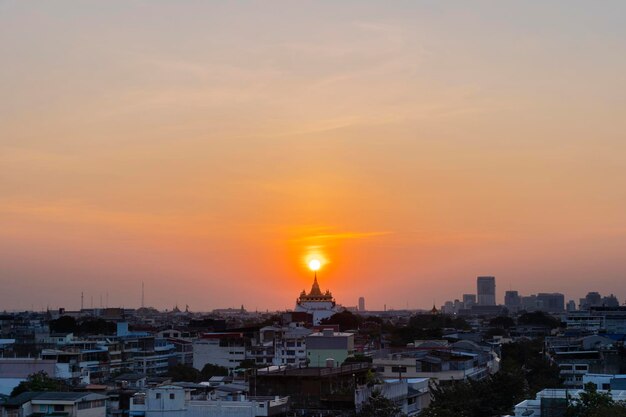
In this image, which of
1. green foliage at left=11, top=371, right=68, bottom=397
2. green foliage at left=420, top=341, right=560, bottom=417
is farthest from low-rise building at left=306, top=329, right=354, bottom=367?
green foliage at left=11, top=371, right=68, bottom=397

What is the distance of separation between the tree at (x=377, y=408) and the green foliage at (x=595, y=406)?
6.37 meters

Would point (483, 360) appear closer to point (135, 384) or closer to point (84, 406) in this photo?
point (135, 384)

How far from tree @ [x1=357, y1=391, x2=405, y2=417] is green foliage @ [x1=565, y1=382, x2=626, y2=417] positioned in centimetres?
637

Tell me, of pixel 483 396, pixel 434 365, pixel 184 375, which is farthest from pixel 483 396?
pixel 184 375

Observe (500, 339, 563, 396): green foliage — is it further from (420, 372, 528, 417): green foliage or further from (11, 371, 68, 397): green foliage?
(11, 371, 68, 397): green foliage

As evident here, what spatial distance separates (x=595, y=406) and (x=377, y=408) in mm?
7601

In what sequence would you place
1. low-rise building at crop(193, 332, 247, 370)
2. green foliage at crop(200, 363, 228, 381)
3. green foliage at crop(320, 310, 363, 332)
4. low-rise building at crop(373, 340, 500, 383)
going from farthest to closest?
green foliage at crop(320, 310, 363, 332)
low-rise building at crop(193, 332, 247, 370)
green foliage at crop(200, 363, 228, 381)
low-rise building at crop(373, 340, 500, 383)

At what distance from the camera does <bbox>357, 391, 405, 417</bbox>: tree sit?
38.6 m

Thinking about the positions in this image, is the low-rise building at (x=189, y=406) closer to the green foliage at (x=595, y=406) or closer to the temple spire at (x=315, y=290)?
the green foliage at (x=595, y=406)

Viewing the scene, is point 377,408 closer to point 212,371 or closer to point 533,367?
point 533,367

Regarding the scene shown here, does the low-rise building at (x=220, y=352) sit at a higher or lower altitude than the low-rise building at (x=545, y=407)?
higher

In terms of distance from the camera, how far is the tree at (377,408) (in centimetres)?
3856

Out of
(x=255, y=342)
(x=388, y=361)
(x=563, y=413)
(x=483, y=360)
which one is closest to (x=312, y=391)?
(x=563, y=413)

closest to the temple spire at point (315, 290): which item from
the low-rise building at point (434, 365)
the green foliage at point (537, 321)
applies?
the green foliage at point (537, 321)
